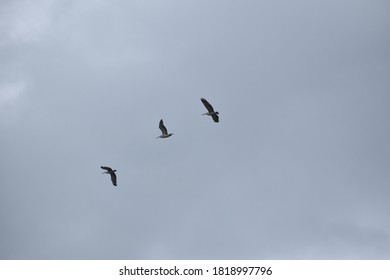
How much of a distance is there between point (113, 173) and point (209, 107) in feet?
77.7

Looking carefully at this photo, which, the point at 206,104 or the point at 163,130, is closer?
the point at 206,104

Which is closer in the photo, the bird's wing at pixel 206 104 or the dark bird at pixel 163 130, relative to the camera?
the bird's wing at pixel 206 104

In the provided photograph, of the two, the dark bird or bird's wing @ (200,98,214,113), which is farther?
the dark bird

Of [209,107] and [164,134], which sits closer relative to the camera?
[209,107]
